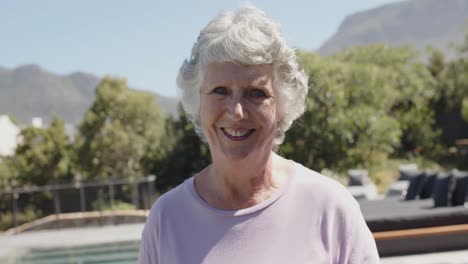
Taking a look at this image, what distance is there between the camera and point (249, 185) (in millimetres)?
1684

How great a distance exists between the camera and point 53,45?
185 feet

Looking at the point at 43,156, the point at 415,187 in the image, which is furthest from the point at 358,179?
the point at 43,156

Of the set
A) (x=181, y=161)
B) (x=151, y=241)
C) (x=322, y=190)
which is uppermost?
(x=322, y=190)

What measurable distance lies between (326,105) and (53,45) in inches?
1703

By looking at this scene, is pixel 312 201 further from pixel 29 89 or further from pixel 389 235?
pixel 29 89

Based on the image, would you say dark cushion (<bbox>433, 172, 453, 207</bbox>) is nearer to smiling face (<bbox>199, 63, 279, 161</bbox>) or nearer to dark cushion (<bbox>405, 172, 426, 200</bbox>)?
dark cushion (<bbox>405, 172, 426, 200</bbox>)

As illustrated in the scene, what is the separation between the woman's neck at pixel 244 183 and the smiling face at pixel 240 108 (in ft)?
0.14

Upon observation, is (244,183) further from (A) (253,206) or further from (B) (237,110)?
(B) (237,110)

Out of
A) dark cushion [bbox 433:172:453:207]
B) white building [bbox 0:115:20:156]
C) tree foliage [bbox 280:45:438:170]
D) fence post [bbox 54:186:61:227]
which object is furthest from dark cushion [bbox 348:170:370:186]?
white building [bbox 0:115:20:156]

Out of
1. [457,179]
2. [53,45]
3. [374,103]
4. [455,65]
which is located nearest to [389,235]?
[457,179]

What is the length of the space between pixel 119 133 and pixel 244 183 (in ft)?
67.6

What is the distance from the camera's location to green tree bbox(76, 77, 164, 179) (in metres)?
21.7

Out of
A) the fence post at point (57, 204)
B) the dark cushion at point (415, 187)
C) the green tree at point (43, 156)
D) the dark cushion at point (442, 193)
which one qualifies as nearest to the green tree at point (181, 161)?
the green tree at point (43, 156)

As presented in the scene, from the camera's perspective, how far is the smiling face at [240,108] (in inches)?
61.6
